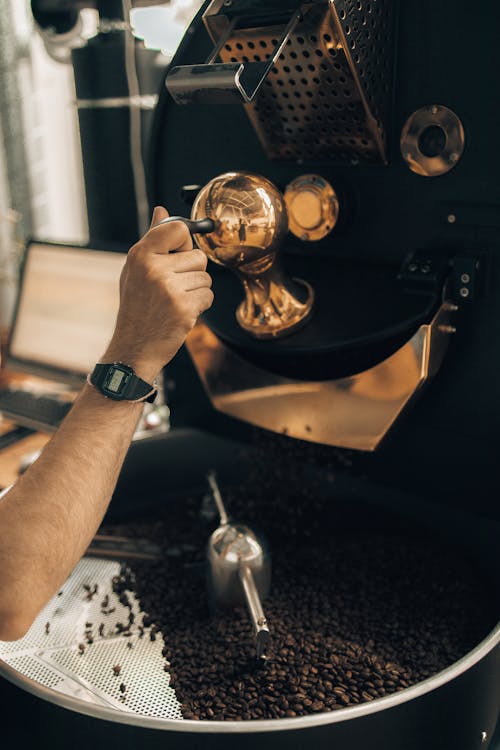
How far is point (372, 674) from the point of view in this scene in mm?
778

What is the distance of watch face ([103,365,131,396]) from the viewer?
0.75 metres

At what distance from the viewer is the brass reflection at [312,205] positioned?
0.80m

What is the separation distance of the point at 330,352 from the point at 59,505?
0.34m

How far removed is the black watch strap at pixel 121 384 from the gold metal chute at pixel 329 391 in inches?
8.3

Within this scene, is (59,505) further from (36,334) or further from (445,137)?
(36,334)

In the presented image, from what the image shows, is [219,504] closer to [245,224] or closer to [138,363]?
[138,363]

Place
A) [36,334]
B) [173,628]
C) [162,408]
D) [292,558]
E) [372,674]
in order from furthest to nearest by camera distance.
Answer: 1. [36,334]
2. [162,408]
3. [292,558]
4. [173,628]
5. [372,674]

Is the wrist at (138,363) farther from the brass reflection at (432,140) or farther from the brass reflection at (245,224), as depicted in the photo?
the brass reflection at (432,140)

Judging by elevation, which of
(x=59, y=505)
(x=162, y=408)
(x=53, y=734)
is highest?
(x=59, y=505)

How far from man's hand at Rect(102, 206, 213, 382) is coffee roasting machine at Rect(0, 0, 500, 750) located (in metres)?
0.03

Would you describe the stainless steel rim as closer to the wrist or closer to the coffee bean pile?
the coffee bean pile

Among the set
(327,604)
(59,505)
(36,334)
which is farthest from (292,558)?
(36,334)

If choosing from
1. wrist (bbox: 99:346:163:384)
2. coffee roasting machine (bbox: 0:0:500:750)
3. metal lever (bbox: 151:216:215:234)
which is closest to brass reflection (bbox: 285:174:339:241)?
coffee roasting machine (bbox: 0:0:500:750)

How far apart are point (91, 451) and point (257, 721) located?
0.30 metres
